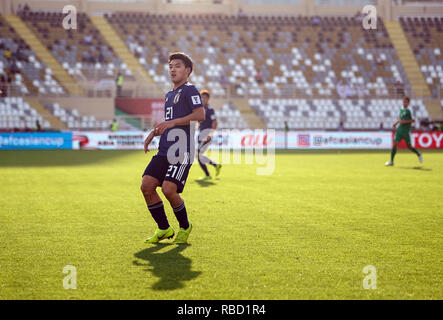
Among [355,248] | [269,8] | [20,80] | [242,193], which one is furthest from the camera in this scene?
[269,8]

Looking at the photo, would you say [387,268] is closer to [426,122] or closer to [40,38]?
[426,122]

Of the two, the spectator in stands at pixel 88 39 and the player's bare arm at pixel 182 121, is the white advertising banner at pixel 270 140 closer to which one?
the spectator in stands at pixel 88 39

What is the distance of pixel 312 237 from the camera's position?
6.51 meters

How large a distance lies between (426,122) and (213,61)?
15.0m

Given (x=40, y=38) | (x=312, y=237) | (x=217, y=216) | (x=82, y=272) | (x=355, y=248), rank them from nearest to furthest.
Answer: (x=82, y=272) < (x=355, y=248) < (x=312, y=237) < (x=217, y=216) < (x=40, y=38)

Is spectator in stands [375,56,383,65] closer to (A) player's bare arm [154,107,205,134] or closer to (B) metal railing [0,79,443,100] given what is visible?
(B) metal railing [0,79,443,100]

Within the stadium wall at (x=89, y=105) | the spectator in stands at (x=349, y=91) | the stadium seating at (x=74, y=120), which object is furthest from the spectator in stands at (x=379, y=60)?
the stadium seating at (x=74, y=120)

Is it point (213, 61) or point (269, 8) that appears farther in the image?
point (269, 8)

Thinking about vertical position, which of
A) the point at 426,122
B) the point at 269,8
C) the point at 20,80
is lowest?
the point at 426,122

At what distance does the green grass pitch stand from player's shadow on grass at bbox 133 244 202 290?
0.04ft

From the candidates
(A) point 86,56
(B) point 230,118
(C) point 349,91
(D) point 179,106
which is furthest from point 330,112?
(D) point 179,106

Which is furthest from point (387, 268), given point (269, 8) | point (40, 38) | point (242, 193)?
point (269, 8)

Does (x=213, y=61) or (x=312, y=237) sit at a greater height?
(x=213, y=61)

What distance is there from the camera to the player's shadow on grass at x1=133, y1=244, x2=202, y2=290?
4.54 m
